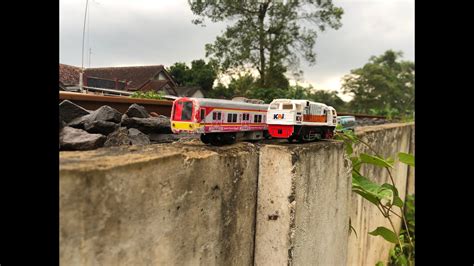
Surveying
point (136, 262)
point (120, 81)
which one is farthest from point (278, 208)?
point (120, 81)

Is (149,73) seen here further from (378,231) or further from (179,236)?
(378,231)

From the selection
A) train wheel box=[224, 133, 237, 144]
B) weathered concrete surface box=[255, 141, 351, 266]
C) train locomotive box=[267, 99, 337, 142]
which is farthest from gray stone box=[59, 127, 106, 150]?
train locomotive box=[267, 99, 337, 142]

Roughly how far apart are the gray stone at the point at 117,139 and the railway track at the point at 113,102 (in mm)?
562

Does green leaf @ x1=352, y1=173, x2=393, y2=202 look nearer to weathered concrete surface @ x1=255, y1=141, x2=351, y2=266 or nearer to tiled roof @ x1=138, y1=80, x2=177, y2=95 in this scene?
weathered concrete surface @ x1=255, y1=141, x2=351, y2=266

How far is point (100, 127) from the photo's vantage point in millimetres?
2146

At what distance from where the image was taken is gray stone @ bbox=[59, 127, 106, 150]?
172 centimetres

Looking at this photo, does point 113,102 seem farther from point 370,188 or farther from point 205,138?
point 370,188

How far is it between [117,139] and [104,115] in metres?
0.30

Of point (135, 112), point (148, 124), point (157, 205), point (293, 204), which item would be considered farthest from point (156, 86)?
point (157, 205)

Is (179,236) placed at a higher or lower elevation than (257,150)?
lower

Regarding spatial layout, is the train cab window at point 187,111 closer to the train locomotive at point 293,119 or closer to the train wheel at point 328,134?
the train locomotive at point 293,119

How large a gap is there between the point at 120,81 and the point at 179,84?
59 centimetres
